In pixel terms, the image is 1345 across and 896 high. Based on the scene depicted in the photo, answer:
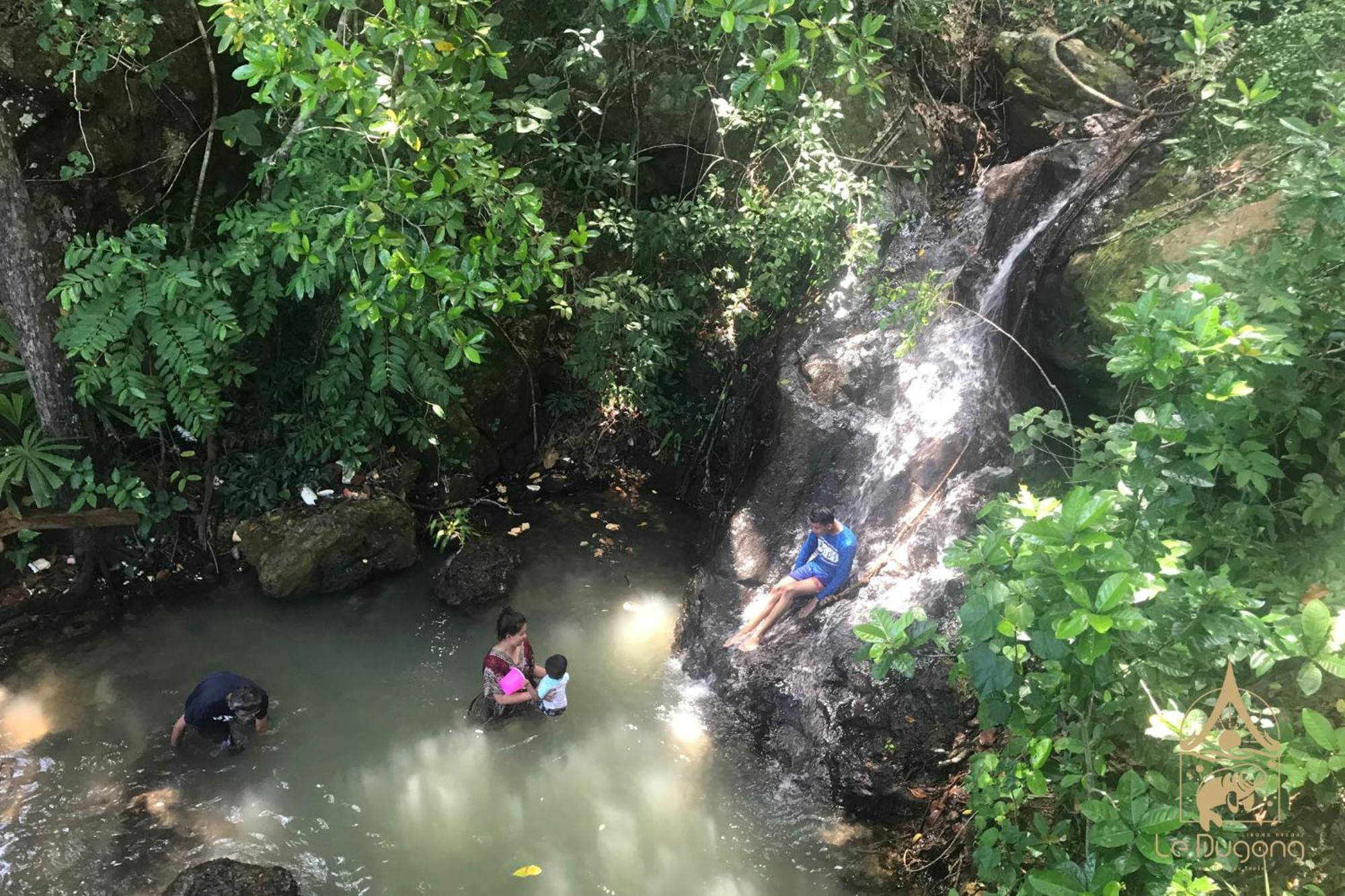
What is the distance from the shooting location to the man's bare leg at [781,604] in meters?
6.30

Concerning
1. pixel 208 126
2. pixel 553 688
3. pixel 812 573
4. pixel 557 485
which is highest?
pixel 208 126

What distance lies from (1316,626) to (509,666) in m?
4.73

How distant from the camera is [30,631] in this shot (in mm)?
6180

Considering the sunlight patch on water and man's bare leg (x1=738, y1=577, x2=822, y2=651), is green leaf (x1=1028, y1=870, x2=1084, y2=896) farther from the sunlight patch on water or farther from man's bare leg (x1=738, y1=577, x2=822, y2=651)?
the sunlight patch on water

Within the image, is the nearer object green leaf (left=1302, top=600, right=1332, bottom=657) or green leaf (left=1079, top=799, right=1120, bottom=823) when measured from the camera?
green leaf (left=1302, top=600, right=1332, bottom=657)

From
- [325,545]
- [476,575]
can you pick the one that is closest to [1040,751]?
[476,575]

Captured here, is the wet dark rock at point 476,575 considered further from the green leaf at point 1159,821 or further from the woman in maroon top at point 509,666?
the green leaf at point 1159,821

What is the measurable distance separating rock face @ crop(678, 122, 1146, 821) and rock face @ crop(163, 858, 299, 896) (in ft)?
9.94

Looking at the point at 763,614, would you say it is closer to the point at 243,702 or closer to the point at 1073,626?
the point at 243,702

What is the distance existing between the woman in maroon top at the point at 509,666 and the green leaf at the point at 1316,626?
4675mm

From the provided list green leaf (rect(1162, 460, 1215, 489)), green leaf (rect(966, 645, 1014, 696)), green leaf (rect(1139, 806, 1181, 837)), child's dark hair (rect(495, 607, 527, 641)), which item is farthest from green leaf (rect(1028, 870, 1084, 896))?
child's dark hair (rect(495, 607, 527, 641))

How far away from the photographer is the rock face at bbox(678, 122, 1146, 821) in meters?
5.38

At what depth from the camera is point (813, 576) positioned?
630 cm

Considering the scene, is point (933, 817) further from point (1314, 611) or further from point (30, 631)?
point (30, 631)
